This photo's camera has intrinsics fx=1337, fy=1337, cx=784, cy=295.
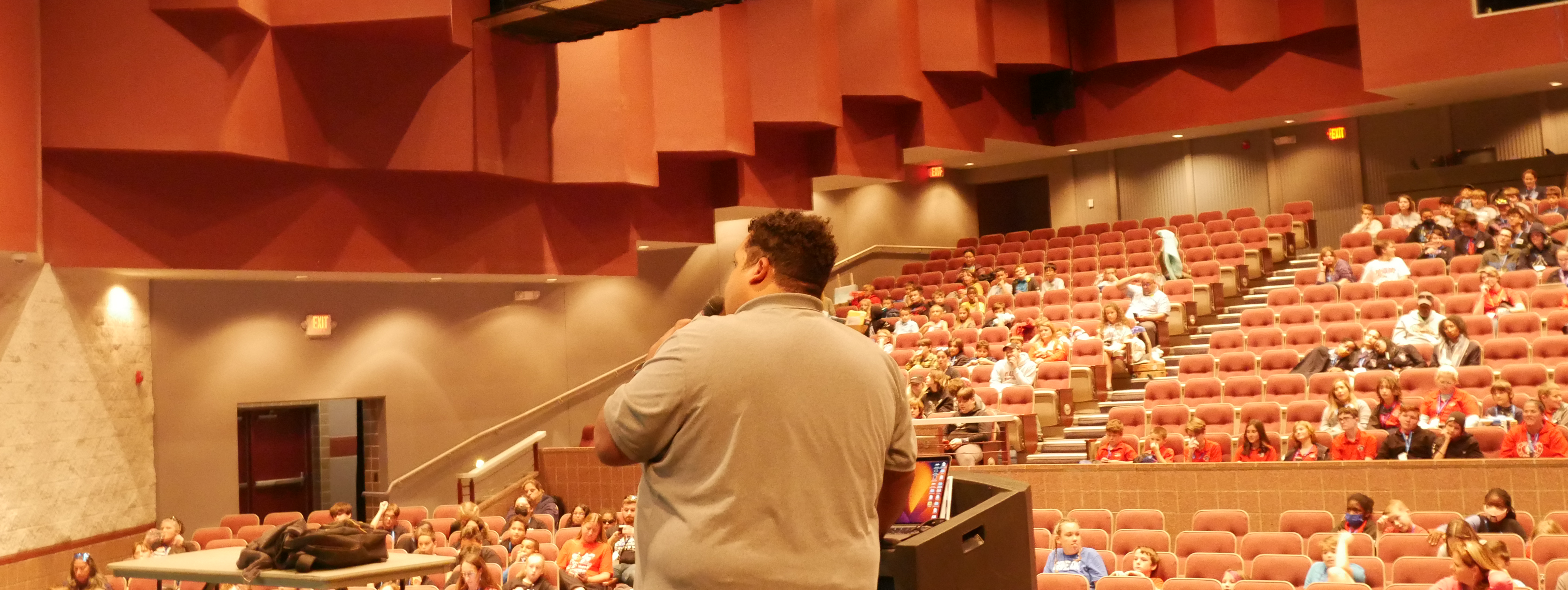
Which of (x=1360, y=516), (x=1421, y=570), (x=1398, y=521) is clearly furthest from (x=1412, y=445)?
(x=1421, y=570)

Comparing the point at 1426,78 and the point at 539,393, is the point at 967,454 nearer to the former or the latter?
the point at 539,393

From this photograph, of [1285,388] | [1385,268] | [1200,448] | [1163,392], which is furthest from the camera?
[1385,268]

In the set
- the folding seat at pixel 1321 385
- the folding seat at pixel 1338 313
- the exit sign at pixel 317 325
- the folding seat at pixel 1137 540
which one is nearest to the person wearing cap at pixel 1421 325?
the folding seat at pixel 1321 385

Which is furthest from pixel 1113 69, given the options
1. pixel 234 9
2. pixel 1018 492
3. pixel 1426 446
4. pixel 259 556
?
pixel 1018 492

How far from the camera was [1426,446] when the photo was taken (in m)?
7.63

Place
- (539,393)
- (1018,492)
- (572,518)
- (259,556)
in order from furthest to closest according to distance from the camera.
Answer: (539,393)
(572,518)
(259,556)
(1018,492)

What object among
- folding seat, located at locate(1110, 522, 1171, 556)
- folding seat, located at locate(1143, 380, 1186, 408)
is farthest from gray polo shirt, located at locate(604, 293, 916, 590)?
folding seat, located at locate(1143, 380, 1186, 408)

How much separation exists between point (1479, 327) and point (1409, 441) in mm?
2066

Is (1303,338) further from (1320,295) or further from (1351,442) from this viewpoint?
(1351,442)

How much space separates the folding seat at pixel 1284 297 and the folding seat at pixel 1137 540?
14.1 ft

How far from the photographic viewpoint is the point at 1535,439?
7.38 metres

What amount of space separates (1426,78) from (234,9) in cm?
1048

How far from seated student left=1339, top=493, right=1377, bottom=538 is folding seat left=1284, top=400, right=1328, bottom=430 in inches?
58.8

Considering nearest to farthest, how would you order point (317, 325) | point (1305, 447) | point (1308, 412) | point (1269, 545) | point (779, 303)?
point (779, 303), point (1269, 545), point (1305, 447), point (1308, 412), point (317, 325)
